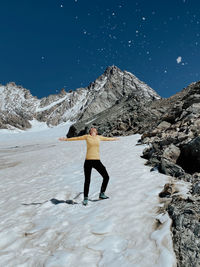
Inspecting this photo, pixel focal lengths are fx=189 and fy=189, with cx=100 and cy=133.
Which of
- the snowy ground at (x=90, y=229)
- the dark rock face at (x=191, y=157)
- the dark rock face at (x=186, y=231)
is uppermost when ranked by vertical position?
the dark rock face at (x=191, y=157)

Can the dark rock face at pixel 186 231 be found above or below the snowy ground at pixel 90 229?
above

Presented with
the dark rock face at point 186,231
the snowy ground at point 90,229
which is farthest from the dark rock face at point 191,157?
Answer: the dark rock face at point 186,231

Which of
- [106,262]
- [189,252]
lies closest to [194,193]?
[189,252]

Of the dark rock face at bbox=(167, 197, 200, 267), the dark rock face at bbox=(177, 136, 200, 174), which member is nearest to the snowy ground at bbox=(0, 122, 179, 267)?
the dark rock face at bbox=(167, 197, 200, 267)

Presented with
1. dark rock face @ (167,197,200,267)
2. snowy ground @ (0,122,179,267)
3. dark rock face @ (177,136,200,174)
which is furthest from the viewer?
dark rock face @ (177,136,200,174)

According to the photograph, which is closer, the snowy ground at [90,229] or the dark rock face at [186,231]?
the dark rock face at [186,231]

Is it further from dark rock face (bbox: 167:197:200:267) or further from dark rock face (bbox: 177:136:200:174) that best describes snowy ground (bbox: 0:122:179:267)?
dark rock face (bbox: 177:136:200:174)

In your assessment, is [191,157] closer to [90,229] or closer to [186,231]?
[186,231]

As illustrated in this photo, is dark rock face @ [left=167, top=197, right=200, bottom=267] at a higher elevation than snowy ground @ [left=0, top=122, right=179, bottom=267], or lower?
higher

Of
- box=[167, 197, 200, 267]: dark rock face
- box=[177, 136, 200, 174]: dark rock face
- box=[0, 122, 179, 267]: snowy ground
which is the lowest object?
box=[0, 122, 179, 267]: snowy ground

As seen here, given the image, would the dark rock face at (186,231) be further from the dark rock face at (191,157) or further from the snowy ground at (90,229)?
the dark rock face at (191,157)

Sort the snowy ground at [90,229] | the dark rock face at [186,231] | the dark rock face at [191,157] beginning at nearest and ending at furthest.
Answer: the dark rock face at [186,231] → the snowy ground at [90,229] → the dark rock face at [191,157]

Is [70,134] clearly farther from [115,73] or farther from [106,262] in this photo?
[115,73]

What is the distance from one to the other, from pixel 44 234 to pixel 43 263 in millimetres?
1006
